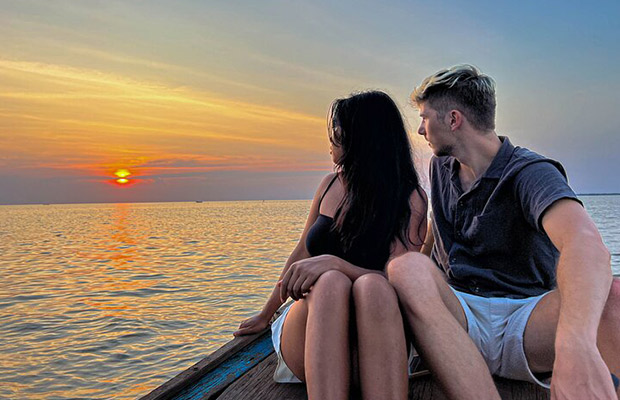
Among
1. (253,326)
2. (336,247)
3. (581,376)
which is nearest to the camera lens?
(581,376)

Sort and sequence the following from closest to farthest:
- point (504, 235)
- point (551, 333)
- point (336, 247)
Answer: point (551, 333), point (504, 235), point (336, 247)

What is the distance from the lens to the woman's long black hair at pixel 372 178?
277 cm

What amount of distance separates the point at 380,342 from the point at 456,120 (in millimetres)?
1167

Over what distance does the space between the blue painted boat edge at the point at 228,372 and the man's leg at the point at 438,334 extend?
109 centimetres

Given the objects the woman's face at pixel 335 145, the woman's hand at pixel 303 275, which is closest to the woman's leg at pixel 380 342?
the woman's hand at pixel 303 275

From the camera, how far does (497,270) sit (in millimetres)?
2398

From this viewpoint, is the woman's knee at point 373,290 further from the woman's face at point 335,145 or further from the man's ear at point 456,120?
the woman's face at point 335,145

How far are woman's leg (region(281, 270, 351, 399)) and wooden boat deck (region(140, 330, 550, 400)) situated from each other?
0.23m

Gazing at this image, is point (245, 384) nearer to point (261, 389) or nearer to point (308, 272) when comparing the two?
point (261, 389)

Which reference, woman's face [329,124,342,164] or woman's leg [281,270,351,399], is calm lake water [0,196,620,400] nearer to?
woman's face [329,124,342,164]

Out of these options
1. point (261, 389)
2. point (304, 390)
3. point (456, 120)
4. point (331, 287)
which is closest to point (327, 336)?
point (331, 287)

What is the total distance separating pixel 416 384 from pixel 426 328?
64 cm

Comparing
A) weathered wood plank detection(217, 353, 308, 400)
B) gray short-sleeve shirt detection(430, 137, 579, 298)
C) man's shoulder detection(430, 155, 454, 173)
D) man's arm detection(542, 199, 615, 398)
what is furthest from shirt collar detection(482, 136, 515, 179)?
weathered wood plank detection(217, 353, 308, 400)

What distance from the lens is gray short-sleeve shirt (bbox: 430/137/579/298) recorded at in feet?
7.52
